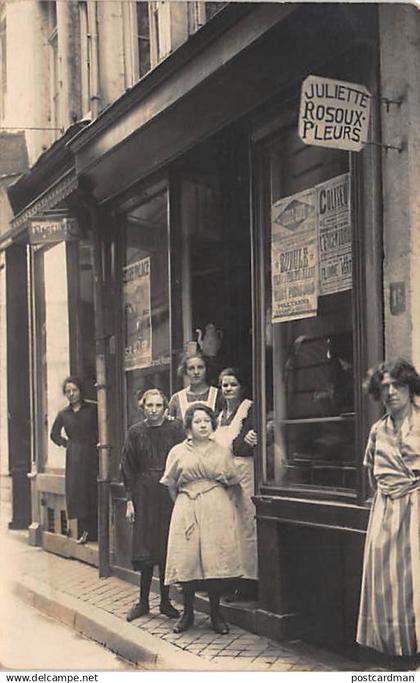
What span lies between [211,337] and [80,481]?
70.7 inches

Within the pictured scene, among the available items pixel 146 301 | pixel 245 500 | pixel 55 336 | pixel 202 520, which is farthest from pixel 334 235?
pixel 55 336

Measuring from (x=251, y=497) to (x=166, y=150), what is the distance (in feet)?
7.37

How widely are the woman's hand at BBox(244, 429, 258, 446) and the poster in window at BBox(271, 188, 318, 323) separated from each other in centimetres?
66

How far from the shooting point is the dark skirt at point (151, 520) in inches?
230

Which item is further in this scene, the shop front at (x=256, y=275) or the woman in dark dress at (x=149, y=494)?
the woman in dark dress at (x=149, y=494)

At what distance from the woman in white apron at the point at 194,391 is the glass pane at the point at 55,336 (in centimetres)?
130

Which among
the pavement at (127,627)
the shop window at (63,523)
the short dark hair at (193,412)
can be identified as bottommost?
the pavement at (127,627)

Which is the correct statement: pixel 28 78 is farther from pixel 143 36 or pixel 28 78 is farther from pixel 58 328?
pixel 58 328

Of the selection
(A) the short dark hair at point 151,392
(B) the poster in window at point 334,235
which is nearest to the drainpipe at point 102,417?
(A) the short dark hair at point 151,392

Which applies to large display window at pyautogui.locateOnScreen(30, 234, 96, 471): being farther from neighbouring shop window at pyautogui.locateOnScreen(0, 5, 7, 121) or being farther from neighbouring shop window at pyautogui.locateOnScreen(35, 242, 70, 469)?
neighbouring shop window at pyautogui.locateOnScreen(0, 5, 7, 121)

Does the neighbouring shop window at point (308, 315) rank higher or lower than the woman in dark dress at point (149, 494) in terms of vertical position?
higher

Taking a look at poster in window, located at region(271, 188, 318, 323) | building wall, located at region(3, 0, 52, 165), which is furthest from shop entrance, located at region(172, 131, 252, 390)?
building wall, located at region(3, 0, 52, 165)

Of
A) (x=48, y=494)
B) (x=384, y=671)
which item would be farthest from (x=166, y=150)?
(x=384, y=671)

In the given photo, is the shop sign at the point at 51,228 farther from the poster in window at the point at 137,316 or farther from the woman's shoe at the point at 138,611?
the woman's shoe at the point at 138,611
